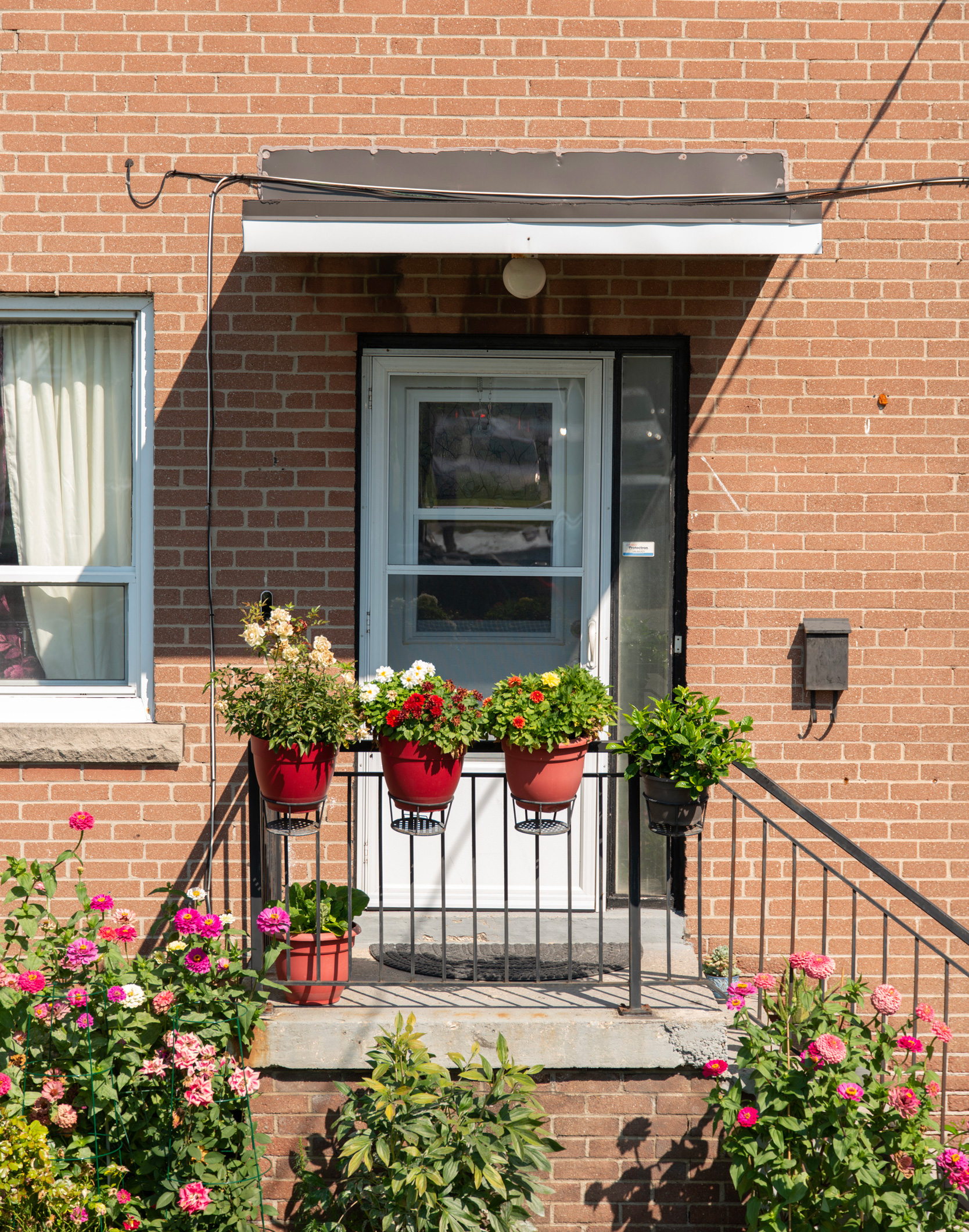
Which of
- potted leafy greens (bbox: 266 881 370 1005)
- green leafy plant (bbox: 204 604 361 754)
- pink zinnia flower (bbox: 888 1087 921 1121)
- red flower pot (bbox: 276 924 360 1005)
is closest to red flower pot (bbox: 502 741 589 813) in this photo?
green leafy plant (bbox: 204 604 361 754)

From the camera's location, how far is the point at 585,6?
4.03 metres

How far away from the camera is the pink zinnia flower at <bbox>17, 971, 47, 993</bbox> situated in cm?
284

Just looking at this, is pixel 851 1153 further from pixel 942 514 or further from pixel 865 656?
pixel 942 514

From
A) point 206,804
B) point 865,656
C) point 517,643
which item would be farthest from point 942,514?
point 206,804

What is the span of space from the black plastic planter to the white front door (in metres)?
1.03

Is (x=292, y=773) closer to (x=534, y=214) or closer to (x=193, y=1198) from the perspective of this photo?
(x=193, y=1198)

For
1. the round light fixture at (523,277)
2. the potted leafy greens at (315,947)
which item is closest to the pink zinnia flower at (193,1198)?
the potted leafy greens at (315,947)

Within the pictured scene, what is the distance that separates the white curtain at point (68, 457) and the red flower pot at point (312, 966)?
1.77 meters

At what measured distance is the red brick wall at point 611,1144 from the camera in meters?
3.16

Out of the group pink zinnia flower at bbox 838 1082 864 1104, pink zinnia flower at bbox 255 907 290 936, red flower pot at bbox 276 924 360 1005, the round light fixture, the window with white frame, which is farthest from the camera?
the window with white frame

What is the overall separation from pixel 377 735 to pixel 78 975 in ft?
3.85

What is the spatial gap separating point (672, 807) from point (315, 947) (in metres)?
1.28

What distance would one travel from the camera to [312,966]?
10.9ft

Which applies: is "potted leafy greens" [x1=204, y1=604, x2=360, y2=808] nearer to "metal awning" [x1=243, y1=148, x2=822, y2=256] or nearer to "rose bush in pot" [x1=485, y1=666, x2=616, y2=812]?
"rose bush in pot" [x1=485, y1=666, x2=616, y2=812]
